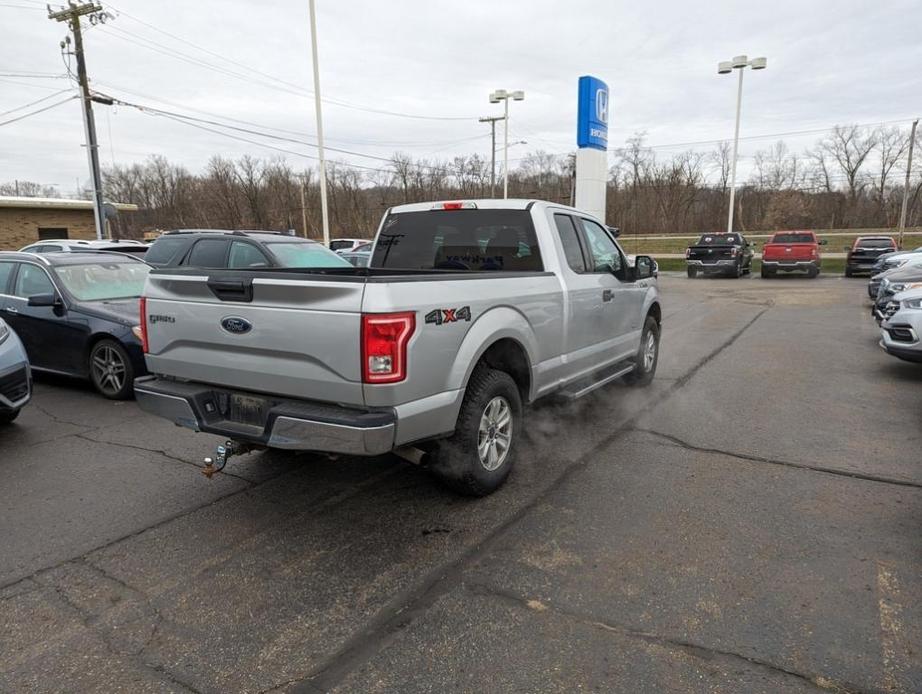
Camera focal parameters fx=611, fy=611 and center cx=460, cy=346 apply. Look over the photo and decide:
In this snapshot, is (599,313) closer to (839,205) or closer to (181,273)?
(181,273)

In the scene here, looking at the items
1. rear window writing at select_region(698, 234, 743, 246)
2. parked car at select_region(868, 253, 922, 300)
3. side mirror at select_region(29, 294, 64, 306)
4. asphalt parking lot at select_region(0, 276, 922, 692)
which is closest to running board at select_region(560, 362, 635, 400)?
asphalt parking lot at select_region(0, 276, 922, 692)

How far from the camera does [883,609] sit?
2832mm

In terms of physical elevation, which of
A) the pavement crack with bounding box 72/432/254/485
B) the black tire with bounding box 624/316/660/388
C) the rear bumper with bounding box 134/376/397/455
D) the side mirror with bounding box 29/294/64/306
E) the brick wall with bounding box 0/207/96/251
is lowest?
the pavement crack with bounding box 72/432/254/485

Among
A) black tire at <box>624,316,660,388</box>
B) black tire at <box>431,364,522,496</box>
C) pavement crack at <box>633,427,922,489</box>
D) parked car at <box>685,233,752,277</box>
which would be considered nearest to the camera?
black tire at <box>431,364,522,496</box>

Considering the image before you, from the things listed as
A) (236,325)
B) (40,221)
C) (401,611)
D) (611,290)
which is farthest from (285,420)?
(40,221)

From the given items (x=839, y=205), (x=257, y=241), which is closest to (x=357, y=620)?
(x=257, y=241)

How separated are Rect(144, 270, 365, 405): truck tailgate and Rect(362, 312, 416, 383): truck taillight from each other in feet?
0.16

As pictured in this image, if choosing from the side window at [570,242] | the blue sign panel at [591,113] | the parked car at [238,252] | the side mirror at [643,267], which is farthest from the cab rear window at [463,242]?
the blue sign panel at [591,113]

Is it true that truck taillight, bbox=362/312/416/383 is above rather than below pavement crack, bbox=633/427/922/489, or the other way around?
above

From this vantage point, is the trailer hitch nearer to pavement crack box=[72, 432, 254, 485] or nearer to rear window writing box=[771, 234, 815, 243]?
pavement crack box=[72, 432, 254, 485]

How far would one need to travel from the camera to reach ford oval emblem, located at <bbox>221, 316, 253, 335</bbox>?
11.3 feet

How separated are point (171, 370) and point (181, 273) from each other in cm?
63

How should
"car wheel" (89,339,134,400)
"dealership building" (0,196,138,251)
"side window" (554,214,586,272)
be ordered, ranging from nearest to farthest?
"side window" (554,214,586,272) < "car wheel" (89,339,134,400) < "dealership building" (0,196,138,251)

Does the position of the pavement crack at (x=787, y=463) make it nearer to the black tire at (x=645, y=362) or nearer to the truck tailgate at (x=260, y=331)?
the black tire at (x=645, y=362)
